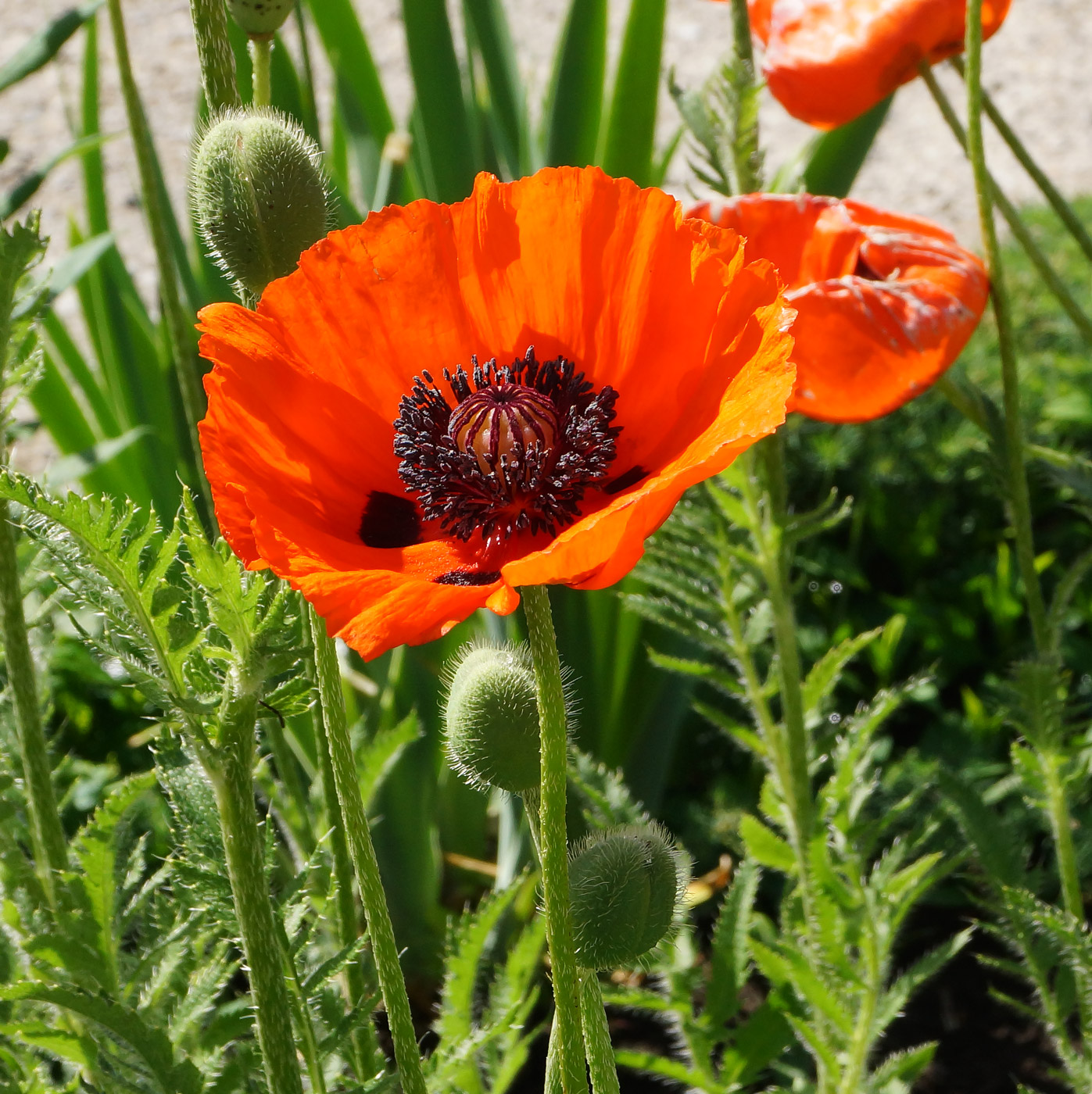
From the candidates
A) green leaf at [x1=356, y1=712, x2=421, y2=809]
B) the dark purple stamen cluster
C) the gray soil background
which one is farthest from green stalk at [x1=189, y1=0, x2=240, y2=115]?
the gray soil background

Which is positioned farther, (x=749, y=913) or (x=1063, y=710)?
(x=749, y=913)

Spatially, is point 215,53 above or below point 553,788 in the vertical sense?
above

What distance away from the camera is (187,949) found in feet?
3.48

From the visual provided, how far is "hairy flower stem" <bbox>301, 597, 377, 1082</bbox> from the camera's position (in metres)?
0.92

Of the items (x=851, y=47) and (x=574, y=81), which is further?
(x=574, y=81)

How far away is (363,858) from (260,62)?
0.45 metres

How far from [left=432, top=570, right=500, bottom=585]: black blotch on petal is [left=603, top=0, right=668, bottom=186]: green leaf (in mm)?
1189

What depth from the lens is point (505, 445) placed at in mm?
805

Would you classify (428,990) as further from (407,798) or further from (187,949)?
(187,949)

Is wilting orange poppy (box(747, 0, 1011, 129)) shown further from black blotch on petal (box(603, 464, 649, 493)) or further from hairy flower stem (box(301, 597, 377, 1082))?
hairy flower stem (box(301, 597, 377, 1082))

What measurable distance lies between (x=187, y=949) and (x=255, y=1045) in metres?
0.15

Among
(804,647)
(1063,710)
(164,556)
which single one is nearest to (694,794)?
(804,647)

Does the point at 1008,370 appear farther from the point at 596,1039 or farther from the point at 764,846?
the point at 596,1039

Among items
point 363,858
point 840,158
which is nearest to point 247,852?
point 363,858
